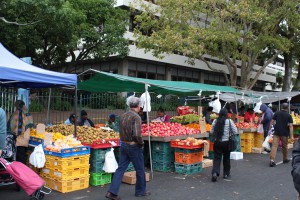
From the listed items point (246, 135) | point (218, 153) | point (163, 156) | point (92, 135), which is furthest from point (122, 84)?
point (246, 135)

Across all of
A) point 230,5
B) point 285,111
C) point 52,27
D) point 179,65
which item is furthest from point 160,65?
point 285,111

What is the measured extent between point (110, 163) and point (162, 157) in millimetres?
2074

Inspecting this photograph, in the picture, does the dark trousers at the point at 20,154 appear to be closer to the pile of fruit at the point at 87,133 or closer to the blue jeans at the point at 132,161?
the pile of fruit at the point at 87,133

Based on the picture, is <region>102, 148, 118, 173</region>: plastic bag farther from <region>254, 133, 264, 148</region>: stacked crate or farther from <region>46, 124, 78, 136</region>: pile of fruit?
<region>254, 133, 264, 148</region>: stacked crate

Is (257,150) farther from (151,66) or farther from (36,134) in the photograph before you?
(151,66)

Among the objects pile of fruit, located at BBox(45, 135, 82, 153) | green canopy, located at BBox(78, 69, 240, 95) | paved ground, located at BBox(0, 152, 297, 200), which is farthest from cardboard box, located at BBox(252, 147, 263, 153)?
pile of fruit, located at BBox(45, 135, 82, 153)

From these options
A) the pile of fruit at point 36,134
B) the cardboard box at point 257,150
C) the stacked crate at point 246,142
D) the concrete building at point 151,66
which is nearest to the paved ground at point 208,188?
the pile of fruit at point 36,134

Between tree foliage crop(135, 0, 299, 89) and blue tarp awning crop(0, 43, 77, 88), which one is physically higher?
tree foliage crop(135, 0, 299, 89)

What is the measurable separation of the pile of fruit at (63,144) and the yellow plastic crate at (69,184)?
0.64 meters

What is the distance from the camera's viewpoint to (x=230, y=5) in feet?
62.4

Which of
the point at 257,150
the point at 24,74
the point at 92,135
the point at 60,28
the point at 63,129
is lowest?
the point at 257,150

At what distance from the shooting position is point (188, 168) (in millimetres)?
8375

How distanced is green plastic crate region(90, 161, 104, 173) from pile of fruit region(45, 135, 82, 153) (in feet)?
1.84

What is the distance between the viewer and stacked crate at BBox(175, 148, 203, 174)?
839cm
